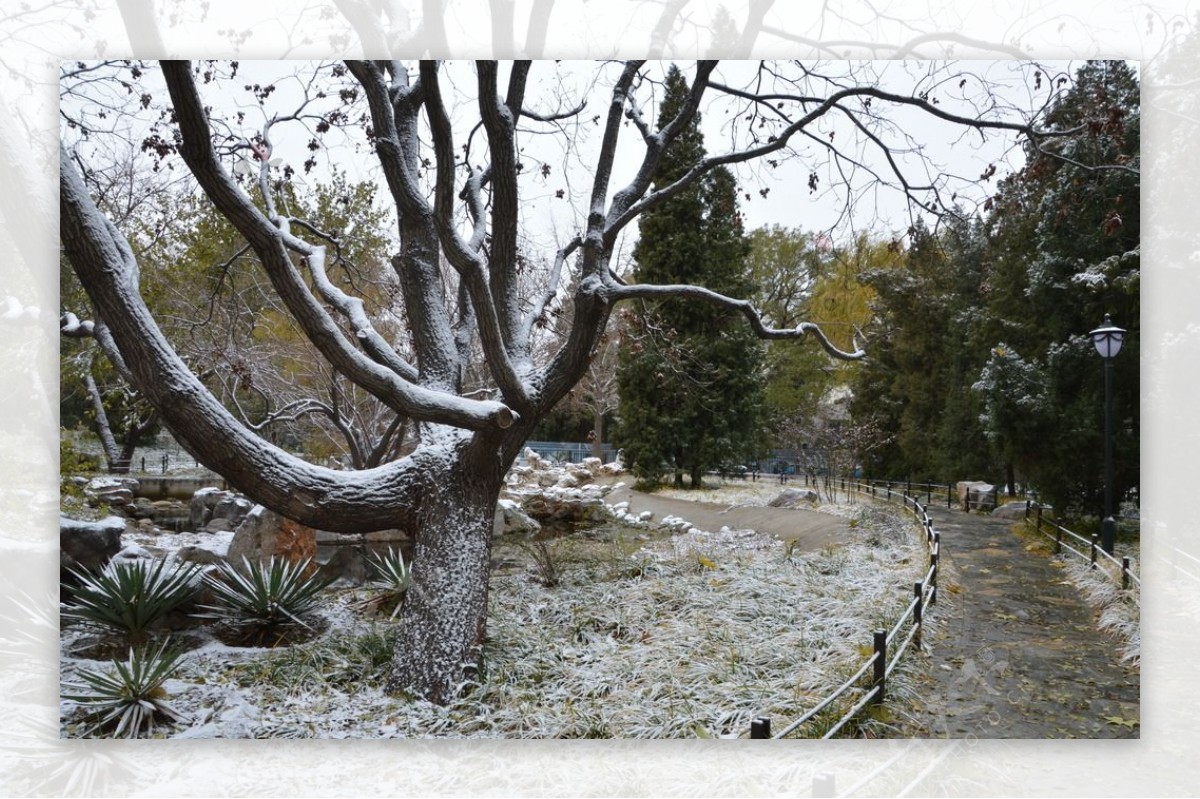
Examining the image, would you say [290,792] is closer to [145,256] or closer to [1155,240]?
[145,256]

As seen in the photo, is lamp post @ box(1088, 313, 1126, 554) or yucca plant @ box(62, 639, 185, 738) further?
lamp post @ box(1088, 313, 1126, 554)

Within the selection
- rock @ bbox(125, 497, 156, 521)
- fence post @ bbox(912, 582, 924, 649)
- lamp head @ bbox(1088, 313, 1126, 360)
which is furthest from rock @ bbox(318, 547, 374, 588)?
lamp head @ bbox(1088, 313, 1126, 360)

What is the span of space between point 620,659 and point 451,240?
180 centimetres

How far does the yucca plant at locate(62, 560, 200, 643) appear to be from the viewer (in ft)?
10.4

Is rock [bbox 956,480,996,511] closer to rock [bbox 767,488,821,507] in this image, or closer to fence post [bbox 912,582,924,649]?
fence post [bbox 912,582,924,649]

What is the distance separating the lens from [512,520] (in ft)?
14.6

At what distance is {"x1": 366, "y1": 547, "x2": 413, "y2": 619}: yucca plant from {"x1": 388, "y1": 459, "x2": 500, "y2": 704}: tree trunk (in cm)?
26

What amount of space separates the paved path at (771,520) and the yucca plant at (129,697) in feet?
8.16

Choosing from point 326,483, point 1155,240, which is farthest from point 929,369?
point 326,483

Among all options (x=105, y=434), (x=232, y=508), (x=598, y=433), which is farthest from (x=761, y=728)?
(x=105, y=434)

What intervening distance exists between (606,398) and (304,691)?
2025 mm

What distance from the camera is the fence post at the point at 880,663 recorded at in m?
2.86

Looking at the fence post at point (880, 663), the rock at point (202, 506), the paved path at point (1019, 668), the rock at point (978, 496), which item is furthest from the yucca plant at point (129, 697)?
the rock at point (978, 496)

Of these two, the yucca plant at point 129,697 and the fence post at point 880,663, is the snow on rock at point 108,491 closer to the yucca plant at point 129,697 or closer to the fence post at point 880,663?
the yucca plant at point 129,697
